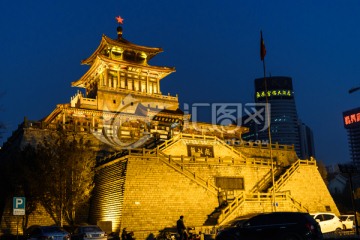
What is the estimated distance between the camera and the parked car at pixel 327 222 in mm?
22688

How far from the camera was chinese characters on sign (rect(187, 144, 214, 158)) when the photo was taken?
3331 cm

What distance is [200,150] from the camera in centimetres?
3378

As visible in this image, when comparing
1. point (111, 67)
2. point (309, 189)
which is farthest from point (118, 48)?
point (309, 189)

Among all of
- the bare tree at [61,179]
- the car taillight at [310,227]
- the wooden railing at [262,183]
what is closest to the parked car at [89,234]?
the bare tree at [61,179]

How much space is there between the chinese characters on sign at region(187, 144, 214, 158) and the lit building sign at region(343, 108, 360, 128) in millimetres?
14201

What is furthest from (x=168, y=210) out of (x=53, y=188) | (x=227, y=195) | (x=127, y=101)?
(x=127, y=101)

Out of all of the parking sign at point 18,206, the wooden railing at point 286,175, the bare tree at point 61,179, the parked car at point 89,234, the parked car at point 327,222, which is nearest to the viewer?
the parking sign at point 18,206

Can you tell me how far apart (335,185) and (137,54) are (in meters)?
35.7

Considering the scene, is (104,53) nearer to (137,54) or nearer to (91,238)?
(137,54)

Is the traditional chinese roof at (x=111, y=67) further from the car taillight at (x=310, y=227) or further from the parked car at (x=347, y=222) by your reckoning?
the car taillight at (x=310, y=227)

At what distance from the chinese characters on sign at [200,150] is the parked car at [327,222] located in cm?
1237

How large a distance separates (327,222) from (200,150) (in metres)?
12.9

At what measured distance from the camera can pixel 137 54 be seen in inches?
2215

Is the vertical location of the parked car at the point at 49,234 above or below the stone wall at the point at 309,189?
below
